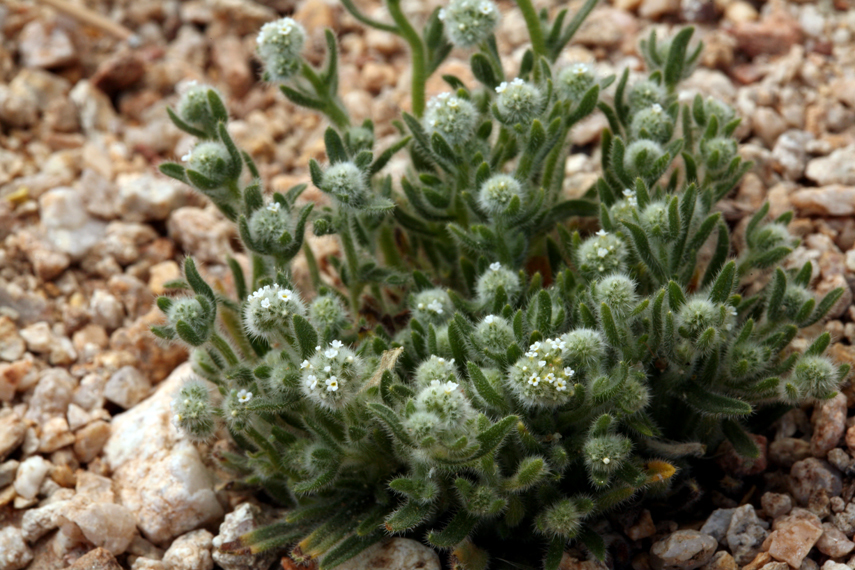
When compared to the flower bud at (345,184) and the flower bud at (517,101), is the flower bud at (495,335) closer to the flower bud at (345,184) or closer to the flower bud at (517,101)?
the flower bud at (345,184)

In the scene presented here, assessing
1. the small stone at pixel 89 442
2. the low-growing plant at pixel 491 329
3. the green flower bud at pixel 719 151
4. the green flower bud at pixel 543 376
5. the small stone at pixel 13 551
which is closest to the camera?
the green flower bud at pixel 543 376

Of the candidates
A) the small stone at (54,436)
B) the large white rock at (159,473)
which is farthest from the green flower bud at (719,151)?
the small stone at (54,436)

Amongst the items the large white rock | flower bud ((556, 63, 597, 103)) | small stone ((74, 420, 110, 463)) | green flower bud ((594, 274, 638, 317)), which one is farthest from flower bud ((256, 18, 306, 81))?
small stone ((74, 420, 110, 463))

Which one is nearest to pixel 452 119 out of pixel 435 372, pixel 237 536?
pixel 435 372

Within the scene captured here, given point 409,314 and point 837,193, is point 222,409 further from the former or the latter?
point 837,193

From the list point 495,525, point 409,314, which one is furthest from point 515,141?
point 495,525
